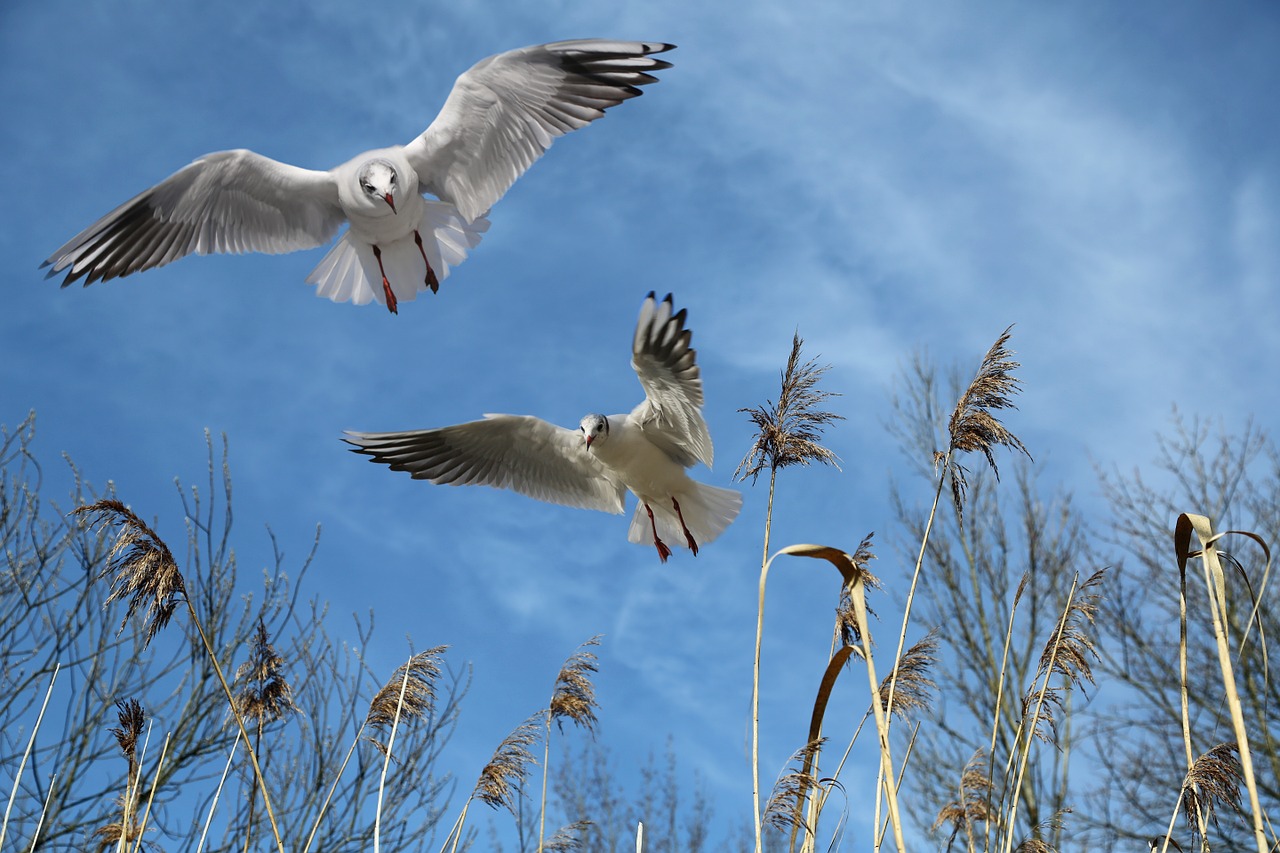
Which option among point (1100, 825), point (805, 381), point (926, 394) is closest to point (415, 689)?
point (805, 381)

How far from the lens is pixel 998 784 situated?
482 cm

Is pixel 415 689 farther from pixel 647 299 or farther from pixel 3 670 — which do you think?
pixel 3 670

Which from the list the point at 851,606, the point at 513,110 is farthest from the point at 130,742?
the point at 513,110

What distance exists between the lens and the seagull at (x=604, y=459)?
5039 mm

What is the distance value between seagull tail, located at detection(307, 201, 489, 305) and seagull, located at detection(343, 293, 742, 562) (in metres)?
0.97

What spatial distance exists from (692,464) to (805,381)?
2.15m

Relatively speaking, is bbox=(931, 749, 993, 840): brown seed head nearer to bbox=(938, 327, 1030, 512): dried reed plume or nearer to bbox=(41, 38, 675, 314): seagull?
bbox=(938, 327, 1030, 512): dried reed plume

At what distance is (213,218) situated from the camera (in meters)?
6.33

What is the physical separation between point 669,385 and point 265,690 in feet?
6.46

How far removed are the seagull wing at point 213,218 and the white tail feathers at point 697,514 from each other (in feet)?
7.82

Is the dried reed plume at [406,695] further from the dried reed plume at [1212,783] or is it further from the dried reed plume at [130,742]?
the dried reed plume at [1212,783]

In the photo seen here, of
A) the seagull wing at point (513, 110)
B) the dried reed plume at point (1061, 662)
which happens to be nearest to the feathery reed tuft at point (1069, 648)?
the dried reed plume at point (1061, 662)

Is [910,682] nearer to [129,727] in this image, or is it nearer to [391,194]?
[129,727]

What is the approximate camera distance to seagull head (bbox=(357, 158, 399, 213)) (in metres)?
5.66
